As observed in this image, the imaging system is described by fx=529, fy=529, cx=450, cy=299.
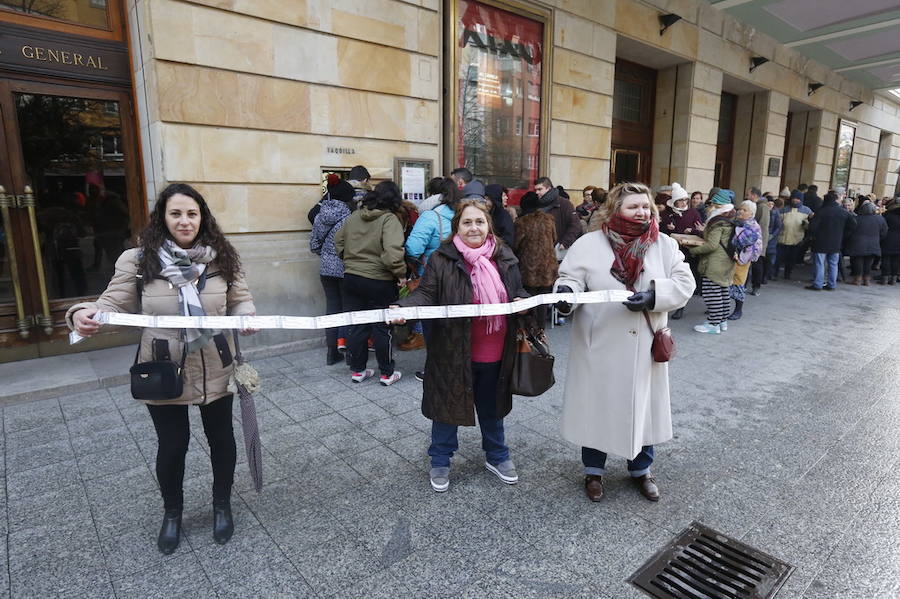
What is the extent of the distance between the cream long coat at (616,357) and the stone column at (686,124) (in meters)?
10.3

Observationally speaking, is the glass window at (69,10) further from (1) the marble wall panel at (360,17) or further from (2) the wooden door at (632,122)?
(2) the wooden door at (632,122)

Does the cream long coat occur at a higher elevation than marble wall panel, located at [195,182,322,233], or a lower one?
lower

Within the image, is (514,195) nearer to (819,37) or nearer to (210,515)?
(210,515)

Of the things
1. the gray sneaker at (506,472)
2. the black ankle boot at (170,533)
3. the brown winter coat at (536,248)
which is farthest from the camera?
the brown winter coat at (536,248)

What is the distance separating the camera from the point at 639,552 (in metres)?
2.71

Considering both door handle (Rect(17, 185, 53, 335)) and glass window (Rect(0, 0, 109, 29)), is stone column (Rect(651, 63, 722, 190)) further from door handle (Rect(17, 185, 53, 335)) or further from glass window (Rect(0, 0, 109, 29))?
door handle (Rect(17, 185, 53, 335))

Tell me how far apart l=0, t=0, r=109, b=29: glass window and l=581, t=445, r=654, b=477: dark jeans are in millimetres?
6342

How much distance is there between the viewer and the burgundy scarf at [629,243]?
293cm

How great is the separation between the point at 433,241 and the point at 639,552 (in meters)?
3.43

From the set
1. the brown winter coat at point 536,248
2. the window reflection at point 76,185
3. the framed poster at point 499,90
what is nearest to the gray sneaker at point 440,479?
the brown winter coat at point 536,248

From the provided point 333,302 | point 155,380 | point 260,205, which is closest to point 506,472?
point 155,380

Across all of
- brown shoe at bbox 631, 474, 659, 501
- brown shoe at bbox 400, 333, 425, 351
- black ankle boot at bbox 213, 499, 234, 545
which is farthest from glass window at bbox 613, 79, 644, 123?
black ankle boot at bbox 213, 499, 234, 545

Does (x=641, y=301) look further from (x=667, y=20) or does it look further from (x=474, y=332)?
(x=667, y=20)

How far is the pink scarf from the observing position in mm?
3096
